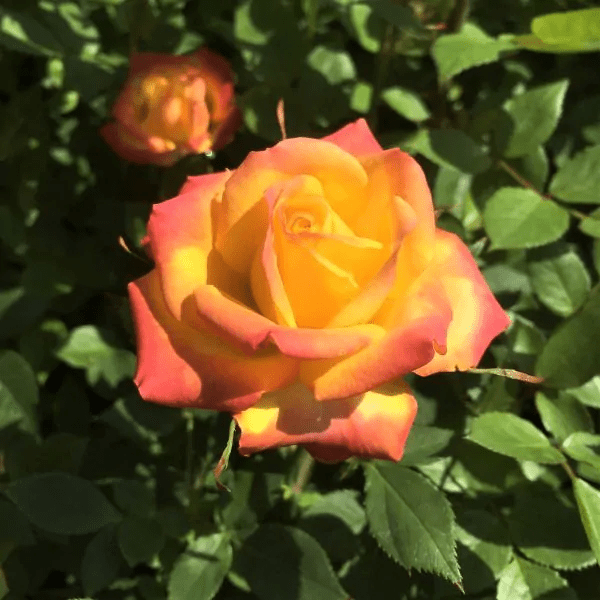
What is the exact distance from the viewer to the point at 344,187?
0.62 m

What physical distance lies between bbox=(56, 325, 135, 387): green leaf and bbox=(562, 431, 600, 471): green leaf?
1.84 ft

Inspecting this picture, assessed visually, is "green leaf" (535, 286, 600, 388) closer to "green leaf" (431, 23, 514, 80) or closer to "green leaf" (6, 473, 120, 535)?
"green leaf" (431, 23, 514, 80)

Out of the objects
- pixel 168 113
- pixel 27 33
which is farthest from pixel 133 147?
pixel 27 33

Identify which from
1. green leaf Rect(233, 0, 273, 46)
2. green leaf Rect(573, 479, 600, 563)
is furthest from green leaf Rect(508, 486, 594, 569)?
green leaf Rect(233, 0, 273, 46)

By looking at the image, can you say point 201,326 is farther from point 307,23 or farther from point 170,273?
point 307,23

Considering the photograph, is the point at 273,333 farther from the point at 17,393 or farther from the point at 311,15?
the point at 311,15

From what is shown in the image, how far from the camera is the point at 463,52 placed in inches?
34.6

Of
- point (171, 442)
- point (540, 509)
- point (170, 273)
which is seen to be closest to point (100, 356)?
point (171, 442)

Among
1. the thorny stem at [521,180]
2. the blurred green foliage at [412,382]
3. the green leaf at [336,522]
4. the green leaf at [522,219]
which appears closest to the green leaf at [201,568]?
the blurred green foliage at [412,382]

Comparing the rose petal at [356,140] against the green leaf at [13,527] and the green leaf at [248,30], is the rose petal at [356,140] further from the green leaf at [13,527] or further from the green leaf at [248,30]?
the green leaf at [13,527]

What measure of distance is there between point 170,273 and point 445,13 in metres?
0.70

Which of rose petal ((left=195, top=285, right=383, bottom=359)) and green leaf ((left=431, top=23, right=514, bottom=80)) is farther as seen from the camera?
green leaf ((left=431, top=23, right=514, bottom=80))

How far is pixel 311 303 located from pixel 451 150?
17.6 inches

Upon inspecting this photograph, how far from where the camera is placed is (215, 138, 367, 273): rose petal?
1.96 ft
